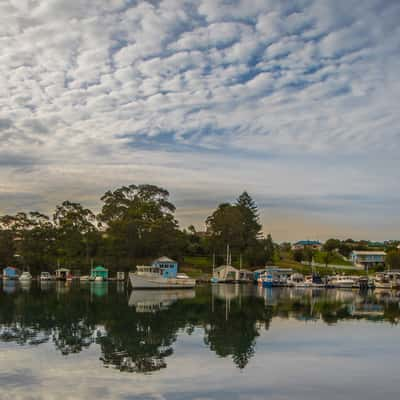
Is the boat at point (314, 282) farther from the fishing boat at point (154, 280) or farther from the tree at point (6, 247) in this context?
the tree at point (6, 247)

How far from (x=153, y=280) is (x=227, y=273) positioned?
27255 mm

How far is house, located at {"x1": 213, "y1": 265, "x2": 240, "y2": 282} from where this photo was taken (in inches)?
3401

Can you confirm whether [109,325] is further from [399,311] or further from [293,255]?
[293,255]

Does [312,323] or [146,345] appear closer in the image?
[146,345]

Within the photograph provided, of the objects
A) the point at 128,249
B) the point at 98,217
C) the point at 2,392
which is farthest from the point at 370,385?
the point at 98,217

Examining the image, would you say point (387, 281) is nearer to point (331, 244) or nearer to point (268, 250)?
point (268, 250)

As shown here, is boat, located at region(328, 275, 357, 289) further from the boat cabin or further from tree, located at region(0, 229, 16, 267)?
tree, located at region(0, 229, 16, 267)

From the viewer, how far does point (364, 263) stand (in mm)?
104688

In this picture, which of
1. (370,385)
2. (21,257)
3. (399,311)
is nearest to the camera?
(370,385)

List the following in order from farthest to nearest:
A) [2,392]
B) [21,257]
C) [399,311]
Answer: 1. [21,257]
2. [399,311]
3. [2,392]

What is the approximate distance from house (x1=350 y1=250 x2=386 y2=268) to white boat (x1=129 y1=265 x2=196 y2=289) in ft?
173

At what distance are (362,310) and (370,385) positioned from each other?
988 inches

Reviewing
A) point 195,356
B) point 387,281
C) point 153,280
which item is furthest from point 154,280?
point 195,356

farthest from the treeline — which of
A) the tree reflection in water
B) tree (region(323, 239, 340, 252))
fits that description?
the tree reflection in water
